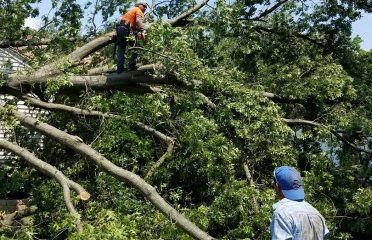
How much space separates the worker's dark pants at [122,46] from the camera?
816cm

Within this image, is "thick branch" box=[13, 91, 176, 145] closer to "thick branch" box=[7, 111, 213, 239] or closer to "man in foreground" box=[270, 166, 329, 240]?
"thick branch" box=[7, 111, 213, 239]

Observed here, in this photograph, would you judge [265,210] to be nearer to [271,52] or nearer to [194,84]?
[194,84]

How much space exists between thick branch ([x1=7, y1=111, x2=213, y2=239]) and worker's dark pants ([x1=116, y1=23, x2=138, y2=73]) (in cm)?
144

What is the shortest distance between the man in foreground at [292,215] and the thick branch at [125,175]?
131 inches

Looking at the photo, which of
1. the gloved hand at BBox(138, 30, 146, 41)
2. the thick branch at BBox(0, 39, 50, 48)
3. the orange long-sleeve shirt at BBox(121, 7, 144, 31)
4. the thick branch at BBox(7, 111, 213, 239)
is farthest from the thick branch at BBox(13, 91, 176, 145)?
the thick branch at BBox(0, 39, 50, 48)

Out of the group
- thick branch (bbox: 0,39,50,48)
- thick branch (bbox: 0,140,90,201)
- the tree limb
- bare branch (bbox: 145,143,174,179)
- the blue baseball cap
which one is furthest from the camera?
thick branch (bbox: 0,39,50,48)

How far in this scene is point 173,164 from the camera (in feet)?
28.7

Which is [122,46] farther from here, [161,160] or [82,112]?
[161,160]

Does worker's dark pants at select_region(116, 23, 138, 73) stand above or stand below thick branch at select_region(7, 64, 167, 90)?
above

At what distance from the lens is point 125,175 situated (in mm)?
7371

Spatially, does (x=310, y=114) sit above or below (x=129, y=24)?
below

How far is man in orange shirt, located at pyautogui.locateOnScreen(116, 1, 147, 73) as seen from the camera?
26.2ft

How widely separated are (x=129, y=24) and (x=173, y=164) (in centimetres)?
227

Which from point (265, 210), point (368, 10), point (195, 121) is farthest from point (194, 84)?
point (368, 10)
